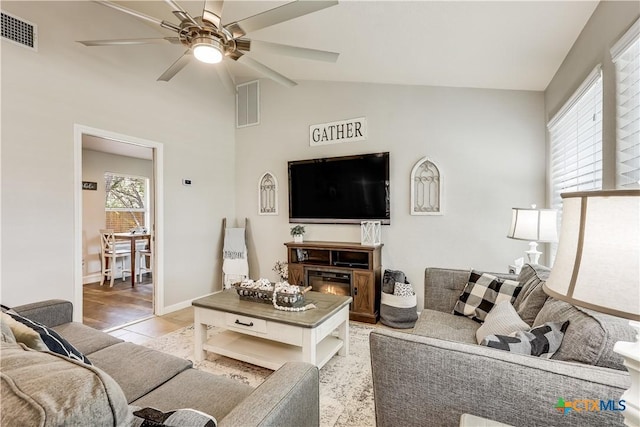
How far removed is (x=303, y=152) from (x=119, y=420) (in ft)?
12.5

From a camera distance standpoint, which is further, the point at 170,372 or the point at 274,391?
the point at 170,372

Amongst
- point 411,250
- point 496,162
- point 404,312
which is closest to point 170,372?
point 404,312

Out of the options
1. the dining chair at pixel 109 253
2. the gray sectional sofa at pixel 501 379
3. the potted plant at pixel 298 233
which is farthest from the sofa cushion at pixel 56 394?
the dining chair at pixel 109 253

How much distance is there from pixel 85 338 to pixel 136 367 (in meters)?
0.58

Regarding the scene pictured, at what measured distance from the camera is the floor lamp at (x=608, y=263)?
2.12ft

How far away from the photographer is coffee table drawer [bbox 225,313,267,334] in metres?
2.20

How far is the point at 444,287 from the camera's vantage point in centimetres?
248

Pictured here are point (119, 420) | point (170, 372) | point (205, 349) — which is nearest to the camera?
point (119, 420)

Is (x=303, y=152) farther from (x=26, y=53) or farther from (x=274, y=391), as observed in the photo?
(x=274, y=391)

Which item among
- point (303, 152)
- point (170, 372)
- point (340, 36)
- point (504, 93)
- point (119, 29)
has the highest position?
point (119, 29)

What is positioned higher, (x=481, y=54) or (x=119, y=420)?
(x=481, y=54)

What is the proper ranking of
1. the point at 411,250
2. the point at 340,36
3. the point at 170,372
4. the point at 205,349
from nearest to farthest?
the point at 170,372, the point at 205,349, the point at 340,36, the point at 411,250

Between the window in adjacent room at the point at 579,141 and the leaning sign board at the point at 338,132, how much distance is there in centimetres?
194

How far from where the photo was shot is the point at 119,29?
10.9 feet
